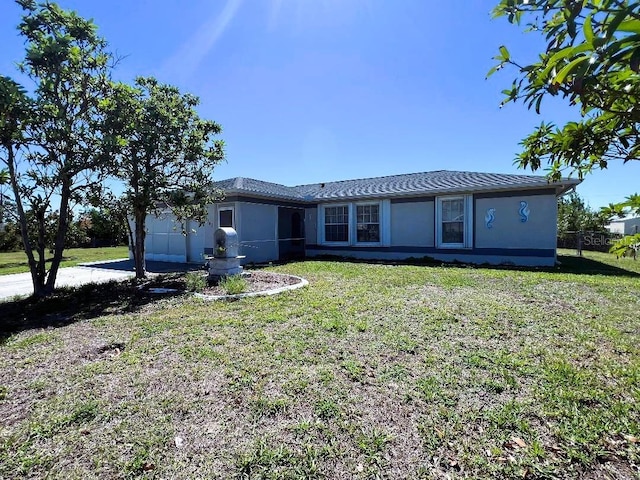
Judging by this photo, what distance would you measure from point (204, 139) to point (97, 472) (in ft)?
30.4

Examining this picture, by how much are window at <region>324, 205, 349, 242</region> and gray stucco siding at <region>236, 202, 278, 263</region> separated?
275cm

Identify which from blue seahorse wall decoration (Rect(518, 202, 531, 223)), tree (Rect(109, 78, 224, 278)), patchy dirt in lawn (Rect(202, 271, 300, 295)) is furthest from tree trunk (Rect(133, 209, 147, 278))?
blue seahorse wall decoration (Rect(518, 202, 531, 223))

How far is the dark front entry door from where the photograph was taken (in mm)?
17594

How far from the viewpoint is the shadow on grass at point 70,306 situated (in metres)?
6.01

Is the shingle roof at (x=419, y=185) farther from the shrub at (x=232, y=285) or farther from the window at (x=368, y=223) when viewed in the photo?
the shrub at (x=232, y=285)

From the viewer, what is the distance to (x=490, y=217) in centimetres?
1344

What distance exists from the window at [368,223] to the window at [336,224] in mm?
619

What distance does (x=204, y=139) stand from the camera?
33.4ft

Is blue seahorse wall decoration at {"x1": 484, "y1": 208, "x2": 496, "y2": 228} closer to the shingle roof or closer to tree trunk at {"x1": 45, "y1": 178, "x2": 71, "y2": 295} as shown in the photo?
the shingle roof

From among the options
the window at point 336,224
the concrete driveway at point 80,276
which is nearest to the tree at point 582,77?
the concrete driveway at point 80,276

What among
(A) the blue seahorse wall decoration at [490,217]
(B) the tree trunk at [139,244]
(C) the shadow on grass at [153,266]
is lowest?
(C) the shadow on grass at [153,266]

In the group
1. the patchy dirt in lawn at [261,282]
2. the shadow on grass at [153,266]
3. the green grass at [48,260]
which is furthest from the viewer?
the green grass at [48,260]

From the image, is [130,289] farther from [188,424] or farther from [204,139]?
[188,424]

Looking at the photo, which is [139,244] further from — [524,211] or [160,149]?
[524,211]
